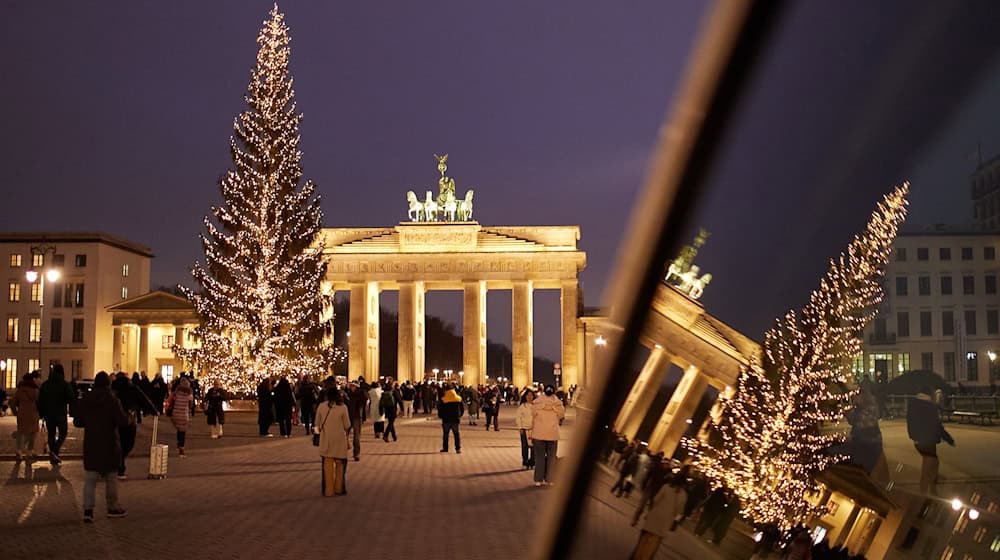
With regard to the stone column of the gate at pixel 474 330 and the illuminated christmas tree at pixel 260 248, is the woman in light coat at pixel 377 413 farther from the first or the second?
the stone column of the gate at pixel 474 330

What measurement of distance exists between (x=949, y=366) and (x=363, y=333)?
88304 mm

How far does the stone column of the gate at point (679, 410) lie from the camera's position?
6.70 ft

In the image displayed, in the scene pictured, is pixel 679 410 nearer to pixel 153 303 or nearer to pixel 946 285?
pixel 946 285

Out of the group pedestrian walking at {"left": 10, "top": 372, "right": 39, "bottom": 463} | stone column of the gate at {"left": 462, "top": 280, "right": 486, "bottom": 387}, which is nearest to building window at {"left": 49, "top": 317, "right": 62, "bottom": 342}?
stone column of the gate at {"left": 462, "top": 280, "right": 486, "bottom": 387}

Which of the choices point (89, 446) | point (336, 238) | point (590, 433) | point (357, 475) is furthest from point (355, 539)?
point (336, 238)

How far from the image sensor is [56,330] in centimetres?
10062

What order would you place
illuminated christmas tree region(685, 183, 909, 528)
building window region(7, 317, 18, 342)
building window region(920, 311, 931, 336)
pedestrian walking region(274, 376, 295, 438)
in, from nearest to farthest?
building window region(920, 311, 931, 336), illuminated christmas tree region(685, 183, 909, 528), pedestrian walking region(274, 376, 295, 438), building window region(7, 317, 18, 342)

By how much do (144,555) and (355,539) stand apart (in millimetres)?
2322

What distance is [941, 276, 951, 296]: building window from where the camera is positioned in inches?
65.1

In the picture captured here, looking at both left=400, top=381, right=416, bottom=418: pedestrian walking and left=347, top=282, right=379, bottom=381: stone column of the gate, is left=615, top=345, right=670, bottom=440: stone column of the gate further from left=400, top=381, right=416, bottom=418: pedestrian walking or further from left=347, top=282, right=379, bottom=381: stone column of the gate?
left=347, top=282, right=379, bottom=381: stone column of the gate

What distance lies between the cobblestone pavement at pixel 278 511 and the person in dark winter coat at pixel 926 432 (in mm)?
9178

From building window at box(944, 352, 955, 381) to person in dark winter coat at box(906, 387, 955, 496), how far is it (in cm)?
4

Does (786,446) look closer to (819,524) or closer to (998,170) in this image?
(819,524)

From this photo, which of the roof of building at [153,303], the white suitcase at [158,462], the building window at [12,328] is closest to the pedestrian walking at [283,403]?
the white suitcase at [158,462]
